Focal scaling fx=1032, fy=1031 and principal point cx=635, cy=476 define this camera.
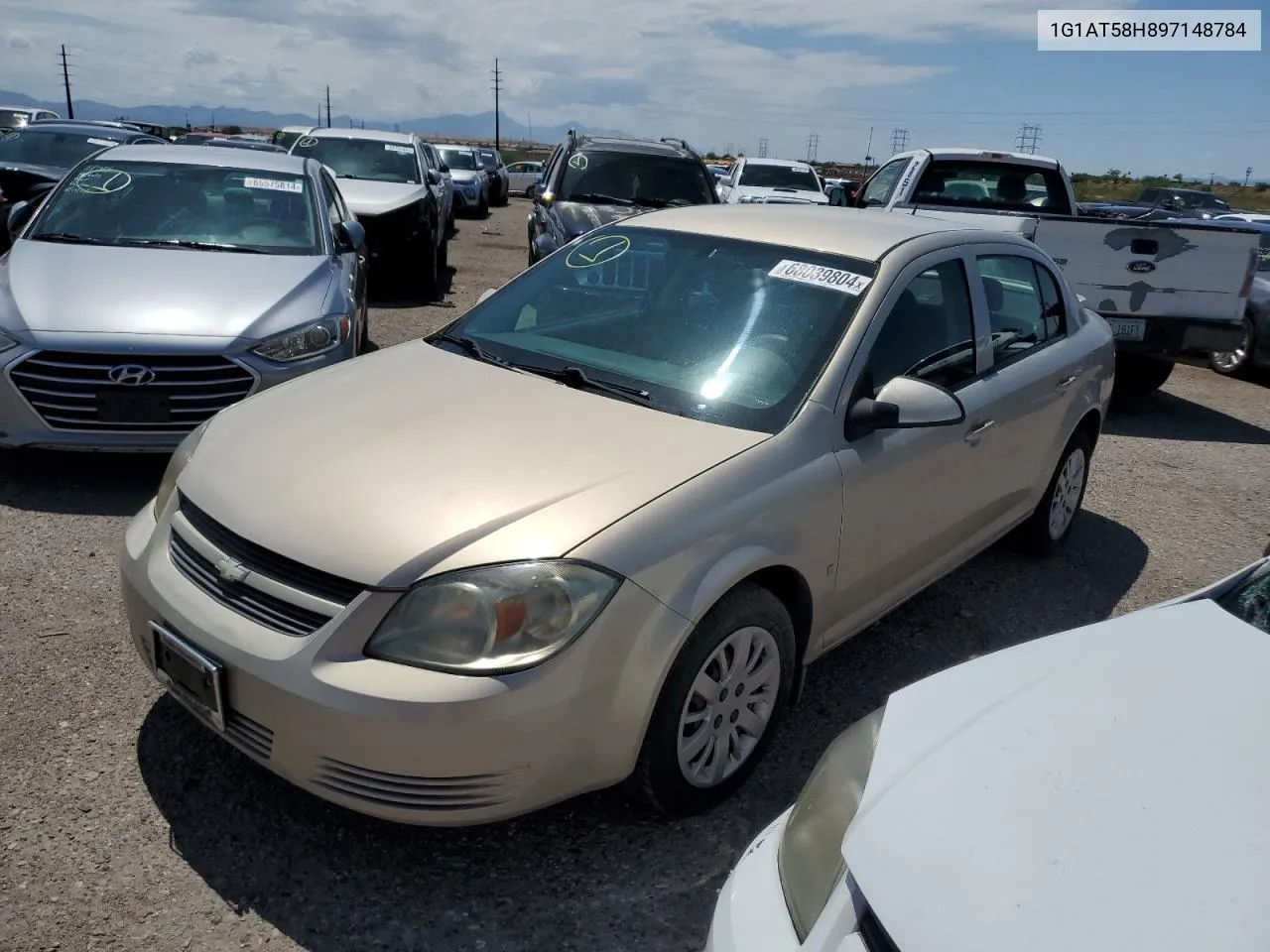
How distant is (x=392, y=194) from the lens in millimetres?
11492

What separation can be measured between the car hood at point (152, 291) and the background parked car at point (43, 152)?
20.5 ft

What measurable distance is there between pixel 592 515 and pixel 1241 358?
9998mm

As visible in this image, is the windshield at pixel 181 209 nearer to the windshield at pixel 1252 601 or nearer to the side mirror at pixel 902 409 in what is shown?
the side mirror at pixel 902 409

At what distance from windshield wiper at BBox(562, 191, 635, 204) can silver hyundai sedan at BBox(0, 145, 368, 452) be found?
12.7ft

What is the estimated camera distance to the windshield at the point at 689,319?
320 centimetres

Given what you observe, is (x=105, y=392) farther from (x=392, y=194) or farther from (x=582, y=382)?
(x=392, y=194)

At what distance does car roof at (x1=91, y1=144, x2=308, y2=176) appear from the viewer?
6.55 meters

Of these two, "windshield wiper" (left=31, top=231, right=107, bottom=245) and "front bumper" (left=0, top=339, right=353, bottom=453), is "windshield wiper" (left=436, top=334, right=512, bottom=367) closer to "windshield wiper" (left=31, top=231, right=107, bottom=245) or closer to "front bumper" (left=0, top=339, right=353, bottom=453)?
"front bumper" (left=0, top=339, right=353, bottom=453)

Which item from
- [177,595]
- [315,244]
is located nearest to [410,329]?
[315,244]

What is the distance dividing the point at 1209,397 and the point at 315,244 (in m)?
8.18

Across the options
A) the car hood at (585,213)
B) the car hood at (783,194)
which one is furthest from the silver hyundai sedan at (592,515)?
the car hood at (783,194)

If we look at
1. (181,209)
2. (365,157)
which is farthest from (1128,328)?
(365,157)

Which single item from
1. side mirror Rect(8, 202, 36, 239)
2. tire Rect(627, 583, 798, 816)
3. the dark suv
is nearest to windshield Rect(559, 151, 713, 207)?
the dark suv

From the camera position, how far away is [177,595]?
2678 millimetres
